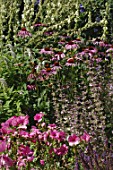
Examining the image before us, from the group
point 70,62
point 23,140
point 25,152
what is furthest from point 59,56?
point 25,152

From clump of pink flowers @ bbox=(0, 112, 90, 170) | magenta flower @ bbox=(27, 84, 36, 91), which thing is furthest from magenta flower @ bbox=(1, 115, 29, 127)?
magenta flower @ bbox=(27, 84, 36, 91)

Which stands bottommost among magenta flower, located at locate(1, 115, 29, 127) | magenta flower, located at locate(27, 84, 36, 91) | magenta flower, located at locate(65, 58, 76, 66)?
magenta flower, located at locate(27, 84, 36, 91)

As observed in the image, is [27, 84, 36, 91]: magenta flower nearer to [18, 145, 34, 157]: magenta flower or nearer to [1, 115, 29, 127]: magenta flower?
[1, 115, 29, 127]: magenta flower

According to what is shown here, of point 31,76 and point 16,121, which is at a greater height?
point 16,121

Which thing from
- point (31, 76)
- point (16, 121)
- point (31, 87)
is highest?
point (16, 121)

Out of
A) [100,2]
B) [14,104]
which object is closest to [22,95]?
[14,104]

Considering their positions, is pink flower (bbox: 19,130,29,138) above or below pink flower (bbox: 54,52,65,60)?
above

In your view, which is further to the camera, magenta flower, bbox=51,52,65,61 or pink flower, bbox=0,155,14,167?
magenta flower, bbox=51,52,65,61

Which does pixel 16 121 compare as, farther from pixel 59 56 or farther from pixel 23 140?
pixel 59 56

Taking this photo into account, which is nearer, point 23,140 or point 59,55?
point 23,140

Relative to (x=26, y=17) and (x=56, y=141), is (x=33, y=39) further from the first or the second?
(x=56, y=141)

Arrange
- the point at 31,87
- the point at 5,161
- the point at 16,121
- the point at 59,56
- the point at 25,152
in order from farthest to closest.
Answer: the point at 59,56, the point at 31,87, the point at 16,121, the point at 25,152, the point at 5,161

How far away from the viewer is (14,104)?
14.0 ft

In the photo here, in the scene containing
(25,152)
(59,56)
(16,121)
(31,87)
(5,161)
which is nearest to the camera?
(5,161)
